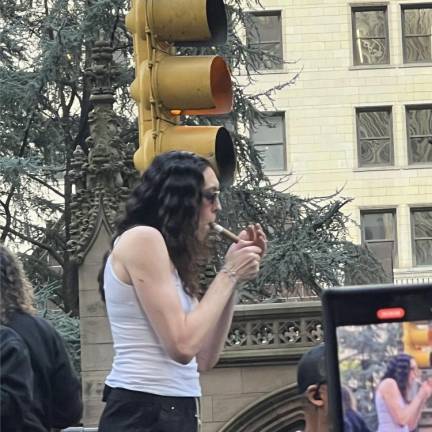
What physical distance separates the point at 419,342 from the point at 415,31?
1548 inches

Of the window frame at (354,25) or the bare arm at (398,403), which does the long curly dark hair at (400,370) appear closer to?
the bare arm at (398,403)

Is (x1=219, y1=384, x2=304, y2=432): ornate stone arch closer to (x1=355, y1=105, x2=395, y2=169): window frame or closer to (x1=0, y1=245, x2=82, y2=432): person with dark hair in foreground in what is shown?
(x1=0, y1=245, x2=82, y2=432): person with dark hair in foreground

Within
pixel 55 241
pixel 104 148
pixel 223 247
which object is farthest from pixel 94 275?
pixel 55 241

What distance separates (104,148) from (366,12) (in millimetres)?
28602

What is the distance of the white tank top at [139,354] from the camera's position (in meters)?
3.84

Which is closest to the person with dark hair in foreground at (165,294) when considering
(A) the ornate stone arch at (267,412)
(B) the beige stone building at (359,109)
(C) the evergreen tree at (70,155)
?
(A) the ornate stone arch at (267,412)

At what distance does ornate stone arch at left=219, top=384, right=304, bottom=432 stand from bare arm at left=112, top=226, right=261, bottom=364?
54.9ft

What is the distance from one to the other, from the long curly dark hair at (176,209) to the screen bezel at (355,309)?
1.03m

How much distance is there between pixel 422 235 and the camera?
41.0 m

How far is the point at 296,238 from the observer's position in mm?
22266

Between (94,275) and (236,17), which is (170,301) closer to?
(94,275)

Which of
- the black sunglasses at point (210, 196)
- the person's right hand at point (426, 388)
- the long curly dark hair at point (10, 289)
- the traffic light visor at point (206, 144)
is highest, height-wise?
the traffic light visor at point (206, 144)

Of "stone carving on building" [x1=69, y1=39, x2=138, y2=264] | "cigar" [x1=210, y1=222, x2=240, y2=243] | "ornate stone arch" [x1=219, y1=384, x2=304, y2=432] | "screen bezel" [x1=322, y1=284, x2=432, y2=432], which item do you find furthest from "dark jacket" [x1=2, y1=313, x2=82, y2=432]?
"ornate stone arch" [x1=219, y1=384, x2=304, y2=432]

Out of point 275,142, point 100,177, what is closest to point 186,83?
point 100,177
